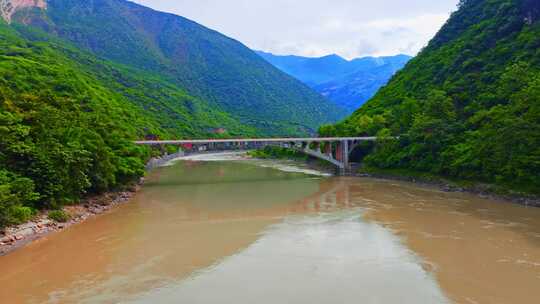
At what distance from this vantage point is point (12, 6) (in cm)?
13450

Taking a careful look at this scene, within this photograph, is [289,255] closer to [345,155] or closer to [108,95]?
[345,155]

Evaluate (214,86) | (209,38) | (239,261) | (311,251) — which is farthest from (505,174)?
(209,38)

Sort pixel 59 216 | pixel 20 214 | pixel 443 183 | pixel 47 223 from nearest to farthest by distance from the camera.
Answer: pixel 20 214
pixel 47 223
pixel 59 216
pixel 443 183

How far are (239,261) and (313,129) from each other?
131790 millimetres

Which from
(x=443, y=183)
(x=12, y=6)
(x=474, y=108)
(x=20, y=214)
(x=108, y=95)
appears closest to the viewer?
(x=20, y=214)

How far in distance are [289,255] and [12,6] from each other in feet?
494

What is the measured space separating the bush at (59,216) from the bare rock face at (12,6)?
127417mm

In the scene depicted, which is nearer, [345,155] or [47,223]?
[47,223]

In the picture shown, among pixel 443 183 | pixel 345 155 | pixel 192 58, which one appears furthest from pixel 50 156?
pixel 192 58

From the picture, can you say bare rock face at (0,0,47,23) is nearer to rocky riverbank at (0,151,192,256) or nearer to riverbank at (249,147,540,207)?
riverbank at (249,147,540,207)

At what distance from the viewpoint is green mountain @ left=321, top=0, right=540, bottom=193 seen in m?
27.0

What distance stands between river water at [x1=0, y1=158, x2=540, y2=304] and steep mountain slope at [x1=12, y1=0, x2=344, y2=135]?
103m

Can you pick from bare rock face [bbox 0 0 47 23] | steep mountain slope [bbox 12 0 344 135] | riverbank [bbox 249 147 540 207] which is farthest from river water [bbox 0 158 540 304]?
bare rock face [bbox 0 0 47 23]

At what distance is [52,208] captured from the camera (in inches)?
839
